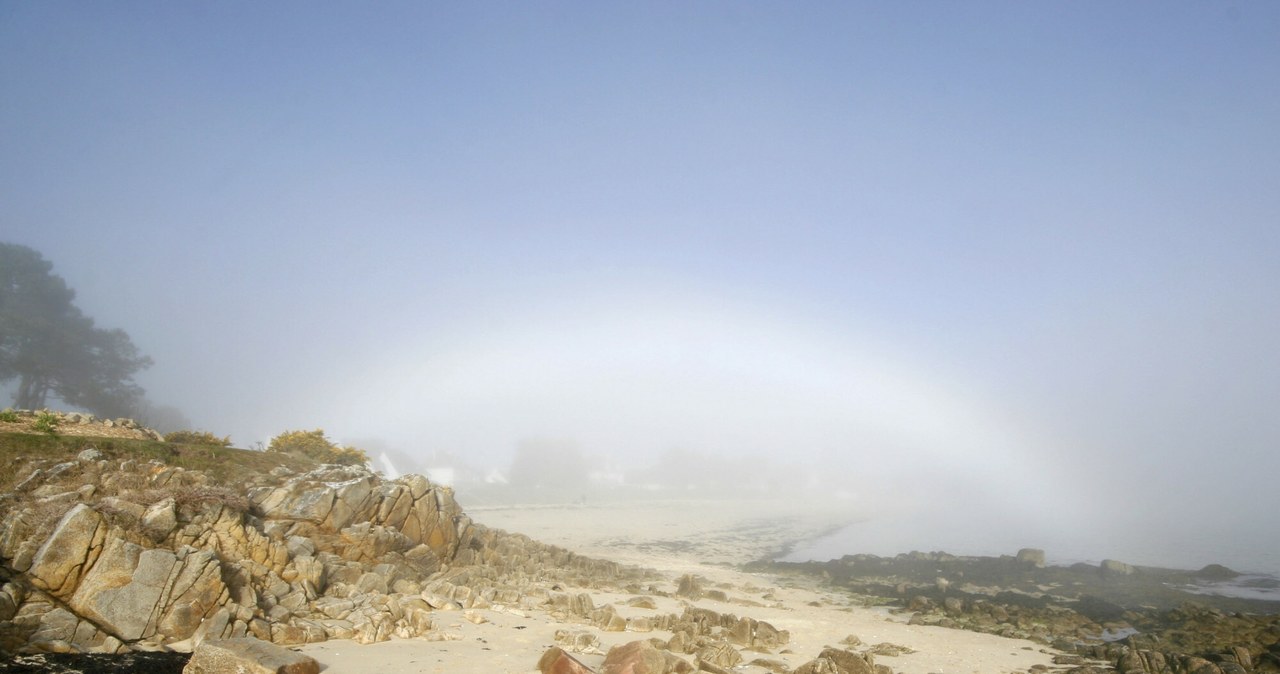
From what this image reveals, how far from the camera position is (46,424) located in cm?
1831

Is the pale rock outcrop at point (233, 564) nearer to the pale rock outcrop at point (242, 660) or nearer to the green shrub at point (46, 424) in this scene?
the pale rock outcrop at point (242, 660)

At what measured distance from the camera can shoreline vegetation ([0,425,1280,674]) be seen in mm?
12203

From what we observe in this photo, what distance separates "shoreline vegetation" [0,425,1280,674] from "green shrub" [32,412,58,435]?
787mm

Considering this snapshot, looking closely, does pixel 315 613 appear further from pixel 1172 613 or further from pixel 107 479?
pixel 1172 613

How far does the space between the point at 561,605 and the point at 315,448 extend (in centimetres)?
1945

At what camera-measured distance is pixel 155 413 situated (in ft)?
243

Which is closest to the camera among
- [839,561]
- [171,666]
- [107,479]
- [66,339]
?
[171,666]

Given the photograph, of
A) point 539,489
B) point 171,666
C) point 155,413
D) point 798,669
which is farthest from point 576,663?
point 155,413

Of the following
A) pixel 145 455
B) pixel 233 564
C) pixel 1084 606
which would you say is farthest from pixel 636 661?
pixel 1084 606

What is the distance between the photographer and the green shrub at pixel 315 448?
28984mm

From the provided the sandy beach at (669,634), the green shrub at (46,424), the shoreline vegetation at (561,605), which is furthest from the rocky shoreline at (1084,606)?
the green shrub at (46,424)

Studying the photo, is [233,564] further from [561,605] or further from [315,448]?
[315,448]

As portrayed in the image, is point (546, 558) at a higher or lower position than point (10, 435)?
lower

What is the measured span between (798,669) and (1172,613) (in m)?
19.7
